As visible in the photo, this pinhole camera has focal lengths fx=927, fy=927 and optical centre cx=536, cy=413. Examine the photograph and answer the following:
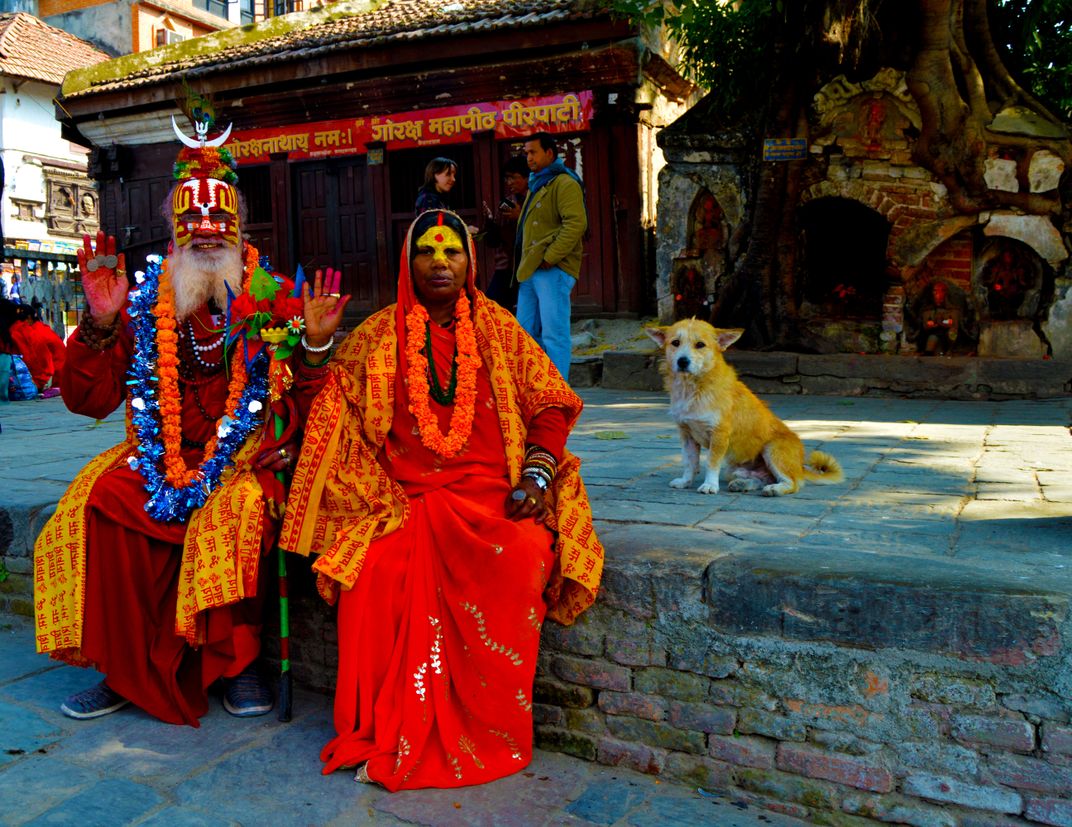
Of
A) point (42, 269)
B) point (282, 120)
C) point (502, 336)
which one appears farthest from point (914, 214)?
point (42, 269)

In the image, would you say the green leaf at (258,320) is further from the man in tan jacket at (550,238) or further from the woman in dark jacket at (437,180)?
the man in tan jacket at (550,238)

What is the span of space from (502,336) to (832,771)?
1921mm

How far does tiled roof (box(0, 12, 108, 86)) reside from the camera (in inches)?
1040

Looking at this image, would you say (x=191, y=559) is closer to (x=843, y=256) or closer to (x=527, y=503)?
(x=527, y=503)

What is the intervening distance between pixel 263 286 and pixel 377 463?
890 mm

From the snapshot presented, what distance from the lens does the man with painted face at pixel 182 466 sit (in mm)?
3502

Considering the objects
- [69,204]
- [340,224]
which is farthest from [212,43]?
[69,204]

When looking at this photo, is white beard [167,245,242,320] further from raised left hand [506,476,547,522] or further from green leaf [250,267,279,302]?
raised left hand [506,476,547,522]

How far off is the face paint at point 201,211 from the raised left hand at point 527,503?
1.69m

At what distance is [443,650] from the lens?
10.2 feet

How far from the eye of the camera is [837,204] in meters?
11.9

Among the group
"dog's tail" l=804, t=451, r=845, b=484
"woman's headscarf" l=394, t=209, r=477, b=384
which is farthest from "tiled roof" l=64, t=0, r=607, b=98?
"woman's headscarf" l=394, t=209, r=477, b=384

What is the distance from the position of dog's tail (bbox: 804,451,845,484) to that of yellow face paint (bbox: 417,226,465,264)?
2393 millimetres

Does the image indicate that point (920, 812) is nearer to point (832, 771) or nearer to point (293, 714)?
point (832, 771)
